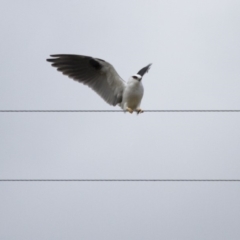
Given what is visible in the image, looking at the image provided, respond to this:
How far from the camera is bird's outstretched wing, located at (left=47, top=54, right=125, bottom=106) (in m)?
9.61

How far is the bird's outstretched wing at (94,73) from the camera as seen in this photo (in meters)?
9.61

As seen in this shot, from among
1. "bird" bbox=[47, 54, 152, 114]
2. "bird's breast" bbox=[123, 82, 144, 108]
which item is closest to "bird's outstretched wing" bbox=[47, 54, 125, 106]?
"bird" bbox=[47, 54, 152, 114]

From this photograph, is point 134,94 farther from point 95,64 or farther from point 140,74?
point 95,64

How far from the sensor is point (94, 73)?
385 inches

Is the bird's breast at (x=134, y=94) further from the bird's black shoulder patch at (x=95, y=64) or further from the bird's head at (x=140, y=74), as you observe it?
the bird's black shoulder patch at (x=95, y=64)

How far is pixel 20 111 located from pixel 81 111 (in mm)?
574

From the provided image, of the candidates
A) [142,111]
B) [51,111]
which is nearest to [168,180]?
[51,111]

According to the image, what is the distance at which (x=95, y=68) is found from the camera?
9.76m

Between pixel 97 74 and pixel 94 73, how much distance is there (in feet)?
0.19

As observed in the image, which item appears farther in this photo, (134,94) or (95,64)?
(95,64)

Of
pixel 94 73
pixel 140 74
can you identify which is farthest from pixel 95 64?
pixel 140 74

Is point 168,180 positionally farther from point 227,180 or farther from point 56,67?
point 56,67

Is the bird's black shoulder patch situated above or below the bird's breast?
above

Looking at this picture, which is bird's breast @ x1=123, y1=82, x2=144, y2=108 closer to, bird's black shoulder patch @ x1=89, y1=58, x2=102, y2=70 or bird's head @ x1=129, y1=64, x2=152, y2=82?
bird's head @ x1=129, y1=64, x2=152, y2=82
